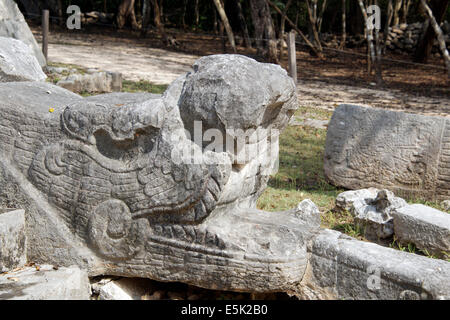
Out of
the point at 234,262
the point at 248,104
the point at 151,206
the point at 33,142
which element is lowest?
the point at 234,262

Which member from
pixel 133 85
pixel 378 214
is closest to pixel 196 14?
pixel 133 85

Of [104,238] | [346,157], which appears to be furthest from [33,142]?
[346,157]

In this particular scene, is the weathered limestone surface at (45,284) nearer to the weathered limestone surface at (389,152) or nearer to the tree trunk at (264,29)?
the weathered limestone surface at (389,152)

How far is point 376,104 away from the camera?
1022 centimetres

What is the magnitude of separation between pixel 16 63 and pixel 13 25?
4.58 m

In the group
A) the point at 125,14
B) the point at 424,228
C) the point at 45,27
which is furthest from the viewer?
the point at 125,14

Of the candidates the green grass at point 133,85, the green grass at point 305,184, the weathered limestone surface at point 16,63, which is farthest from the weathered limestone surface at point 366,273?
the green grass at point 133,85

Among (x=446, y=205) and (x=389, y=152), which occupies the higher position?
(x=389, y=152)

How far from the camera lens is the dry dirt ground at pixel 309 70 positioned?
10.7 m

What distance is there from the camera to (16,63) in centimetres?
496

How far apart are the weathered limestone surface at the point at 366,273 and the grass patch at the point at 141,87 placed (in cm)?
680

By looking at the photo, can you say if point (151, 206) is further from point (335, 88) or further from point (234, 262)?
point (335, 88)

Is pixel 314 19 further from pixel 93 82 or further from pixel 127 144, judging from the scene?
pixel 127 144

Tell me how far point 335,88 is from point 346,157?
6.45 meters
